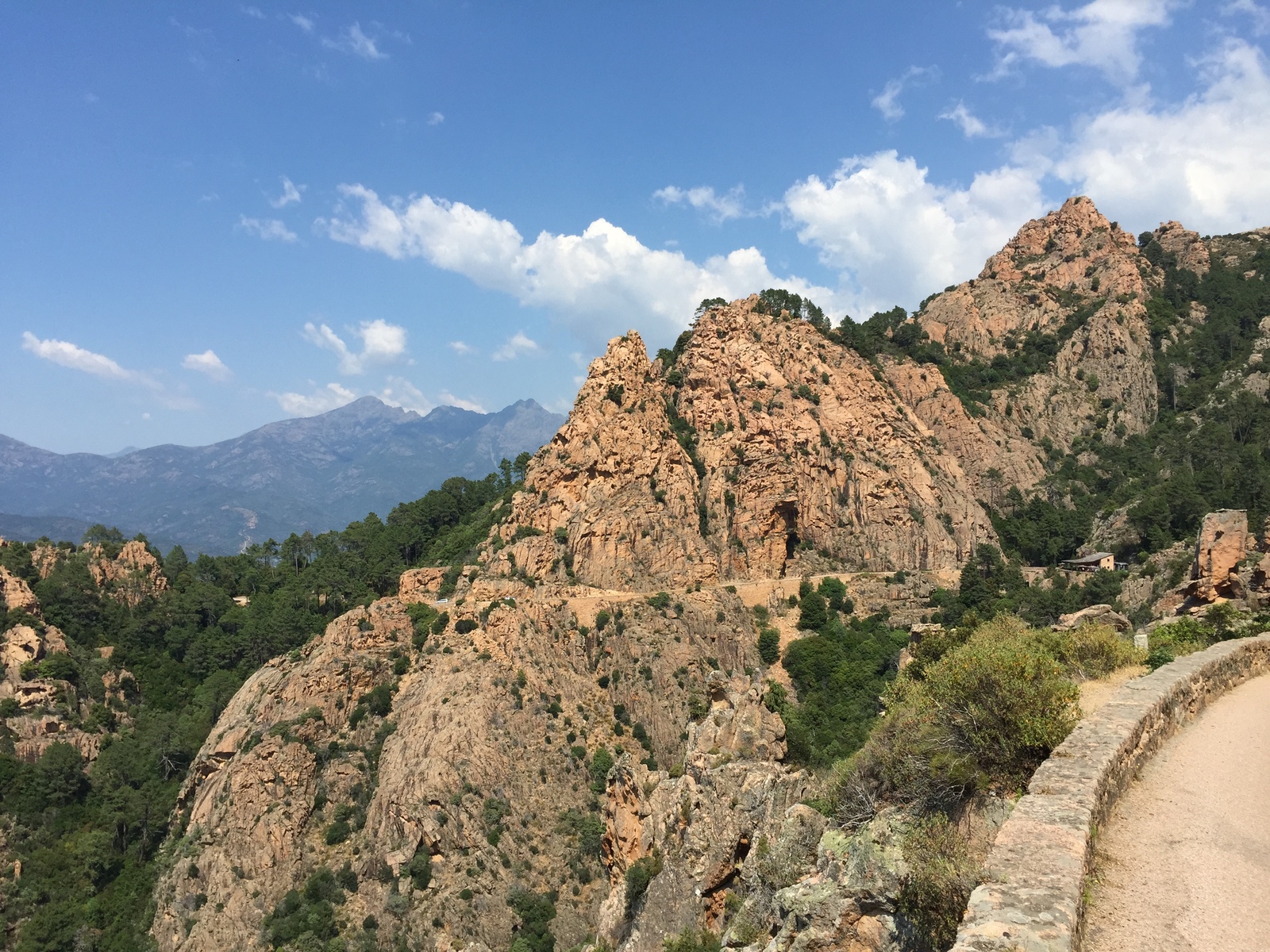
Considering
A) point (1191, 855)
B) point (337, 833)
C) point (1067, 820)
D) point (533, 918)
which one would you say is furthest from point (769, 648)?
point (1067, 820)

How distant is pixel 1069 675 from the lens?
18359 millimetres

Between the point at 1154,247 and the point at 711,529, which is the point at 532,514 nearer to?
the point at 711,529

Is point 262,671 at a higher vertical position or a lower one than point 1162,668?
lower

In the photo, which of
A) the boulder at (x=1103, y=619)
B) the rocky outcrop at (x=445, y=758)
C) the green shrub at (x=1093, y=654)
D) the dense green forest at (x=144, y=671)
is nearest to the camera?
the green shrub at (x=1093, y=654)

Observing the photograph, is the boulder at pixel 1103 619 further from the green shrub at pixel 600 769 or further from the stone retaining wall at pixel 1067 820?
the green shrub at pixel 600 769

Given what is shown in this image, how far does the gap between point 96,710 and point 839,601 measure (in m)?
63.7

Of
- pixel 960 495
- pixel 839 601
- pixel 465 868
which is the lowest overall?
pixel 465 868

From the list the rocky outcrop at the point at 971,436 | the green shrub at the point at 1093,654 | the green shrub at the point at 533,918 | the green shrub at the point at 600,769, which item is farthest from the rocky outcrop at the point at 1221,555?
the rocky outcrop at the point at 971,436

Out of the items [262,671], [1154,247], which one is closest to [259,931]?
[262,671]

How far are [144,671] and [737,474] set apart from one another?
196 ft

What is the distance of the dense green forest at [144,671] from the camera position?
46625 mm

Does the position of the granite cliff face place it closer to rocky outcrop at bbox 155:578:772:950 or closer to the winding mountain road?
rocky outcrop at bbox 155:578:772:950

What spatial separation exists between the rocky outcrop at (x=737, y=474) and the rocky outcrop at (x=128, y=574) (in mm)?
43166

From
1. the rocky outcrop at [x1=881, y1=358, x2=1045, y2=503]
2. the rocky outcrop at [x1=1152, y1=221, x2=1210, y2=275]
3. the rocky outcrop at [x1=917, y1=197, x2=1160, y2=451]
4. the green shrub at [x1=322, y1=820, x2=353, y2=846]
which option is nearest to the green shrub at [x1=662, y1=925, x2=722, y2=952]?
the green shrub at [x1=322, y1=820, x2=353, y2=846]
